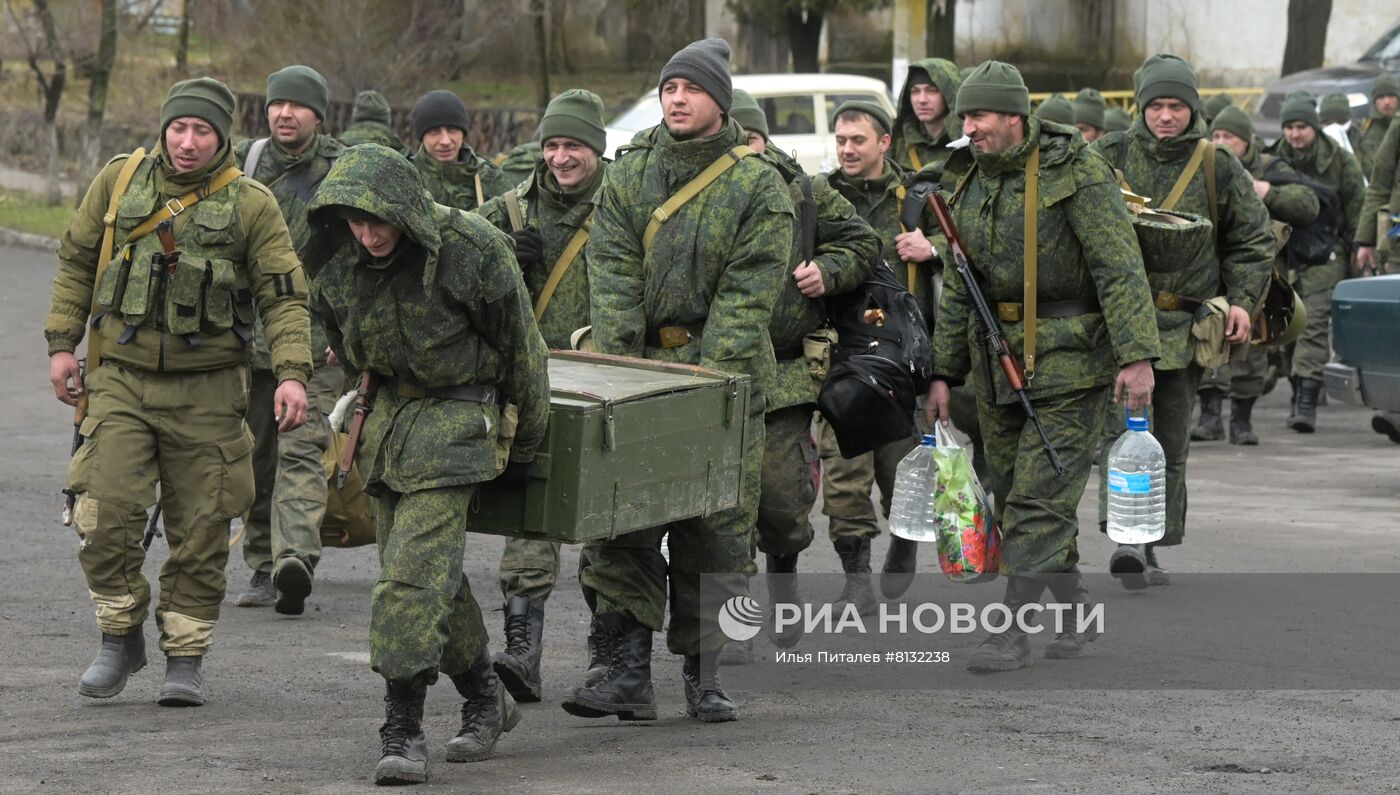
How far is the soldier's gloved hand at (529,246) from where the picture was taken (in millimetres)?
7637

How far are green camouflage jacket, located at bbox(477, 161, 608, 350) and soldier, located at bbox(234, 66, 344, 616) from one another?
1279 mm

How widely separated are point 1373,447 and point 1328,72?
34.6 ft

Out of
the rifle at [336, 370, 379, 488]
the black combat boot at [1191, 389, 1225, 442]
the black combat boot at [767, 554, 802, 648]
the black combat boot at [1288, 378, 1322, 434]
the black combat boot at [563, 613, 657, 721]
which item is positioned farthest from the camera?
the black combat boot at [1288, 378, 1322, 434]

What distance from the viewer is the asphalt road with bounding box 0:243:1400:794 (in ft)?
19.4

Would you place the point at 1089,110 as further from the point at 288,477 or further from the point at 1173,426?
the point at 288,477

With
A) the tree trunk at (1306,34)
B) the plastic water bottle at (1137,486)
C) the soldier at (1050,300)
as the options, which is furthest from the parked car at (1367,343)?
the tree trunk at (1306,34)

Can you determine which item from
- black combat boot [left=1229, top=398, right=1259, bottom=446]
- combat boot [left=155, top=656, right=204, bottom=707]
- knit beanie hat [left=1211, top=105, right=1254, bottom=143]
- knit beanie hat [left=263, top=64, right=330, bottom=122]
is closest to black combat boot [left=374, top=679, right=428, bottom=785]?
combat boot [left=155, top=656, right=204, bottom=707]

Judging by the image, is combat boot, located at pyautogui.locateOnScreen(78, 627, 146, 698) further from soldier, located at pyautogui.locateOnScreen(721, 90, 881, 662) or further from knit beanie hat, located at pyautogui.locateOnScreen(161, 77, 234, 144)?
soldier, located at pyautogui.locateOnScreen(721, 90, 881, 662)

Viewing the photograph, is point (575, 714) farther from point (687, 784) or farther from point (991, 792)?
point (991, 792)

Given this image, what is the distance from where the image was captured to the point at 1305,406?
1446 cm

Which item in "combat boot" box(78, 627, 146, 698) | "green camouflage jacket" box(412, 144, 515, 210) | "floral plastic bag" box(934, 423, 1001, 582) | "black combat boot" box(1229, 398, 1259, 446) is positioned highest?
"green camouflage jacket" box(412, 144, 515, 210)

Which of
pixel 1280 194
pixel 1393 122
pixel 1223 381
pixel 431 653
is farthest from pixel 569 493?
pixel 1393 122

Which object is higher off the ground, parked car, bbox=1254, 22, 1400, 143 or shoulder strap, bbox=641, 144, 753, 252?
parked car, bbox=1254, 22, 1400, 143

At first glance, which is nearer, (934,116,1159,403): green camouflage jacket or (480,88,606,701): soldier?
(934,116,1159,403): green camouflage jacket
